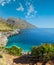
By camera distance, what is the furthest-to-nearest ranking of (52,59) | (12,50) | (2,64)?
1. (12,50)
2. (52,59)
3. (2,64)

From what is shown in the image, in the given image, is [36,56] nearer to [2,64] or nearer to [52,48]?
[52,48]

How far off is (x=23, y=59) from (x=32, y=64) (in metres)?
3.70

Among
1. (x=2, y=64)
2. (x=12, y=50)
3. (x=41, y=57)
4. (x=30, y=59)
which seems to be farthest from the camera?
(x=12, y=50)

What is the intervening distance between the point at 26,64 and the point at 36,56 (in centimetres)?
210

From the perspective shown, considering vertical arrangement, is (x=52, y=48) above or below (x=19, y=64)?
above

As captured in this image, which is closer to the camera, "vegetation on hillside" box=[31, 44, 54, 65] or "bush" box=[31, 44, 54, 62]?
"vegetation on hillside" box=[31, 44, 54, 65]

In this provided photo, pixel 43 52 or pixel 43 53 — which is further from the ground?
pixel 43 52

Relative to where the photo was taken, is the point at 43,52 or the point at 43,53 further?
the point at 43,52

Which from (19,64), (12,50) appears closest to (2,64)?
(19,64)

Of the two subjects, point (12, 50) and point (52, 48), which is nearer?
point (52, 48)

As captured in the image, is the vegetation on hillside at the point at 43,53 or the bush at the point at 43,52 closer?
the vegetation on hillside at the point at 43,53

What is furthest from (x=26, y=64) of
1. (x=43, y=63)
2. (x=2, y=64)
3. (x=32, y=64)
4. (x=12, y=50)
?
(x=12, y=50)

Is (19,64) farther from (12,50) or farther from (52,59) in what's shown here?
(12,50)

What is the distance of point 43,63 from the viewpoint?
27.0 meters
